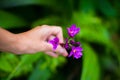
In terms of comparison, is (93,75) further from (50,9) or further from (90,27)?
(50,9)

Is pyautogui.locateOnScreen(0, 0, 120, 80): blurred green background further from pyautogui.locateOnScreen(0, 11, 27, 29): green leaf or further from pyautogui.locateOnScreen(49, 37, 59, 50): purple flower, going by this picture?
pyautogui.locateOnScreen(49, 37, 59, 50): purple flower

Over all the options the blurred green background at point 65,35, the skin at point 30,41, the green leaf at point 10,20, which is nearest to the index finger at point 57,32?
the skin at point 30,41

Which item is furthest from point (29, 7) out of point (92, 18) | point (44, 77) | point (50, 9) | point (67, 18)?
point (44, 77)

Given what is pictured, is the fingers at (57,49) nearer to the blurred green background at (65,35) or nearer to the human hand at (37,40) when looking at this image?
the human hand at (37,40)

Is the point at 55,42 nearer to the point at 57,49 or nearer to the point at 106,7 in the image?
the point at 57,49

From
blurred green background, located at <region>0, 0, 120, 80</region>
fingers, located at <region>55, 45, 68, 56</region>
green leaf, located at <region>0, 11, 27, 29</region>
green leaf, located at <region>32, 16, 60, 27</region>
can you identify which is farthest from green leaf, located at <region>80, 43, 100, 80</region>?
fingers, located at <region>55, 45, 68, 56</region>

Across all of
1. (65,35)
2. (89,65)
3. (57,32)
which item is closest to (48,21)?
(65,35)

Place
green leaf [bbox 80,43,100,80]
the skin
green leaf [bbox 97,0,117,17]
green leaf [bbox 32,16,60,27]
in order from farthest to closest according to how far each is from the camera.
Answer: green leaf [bbox 97,0,117,17]
green leaf [bbox 32,16,60,27]
green leaf [bbox 80,43,100,80]
the skin
